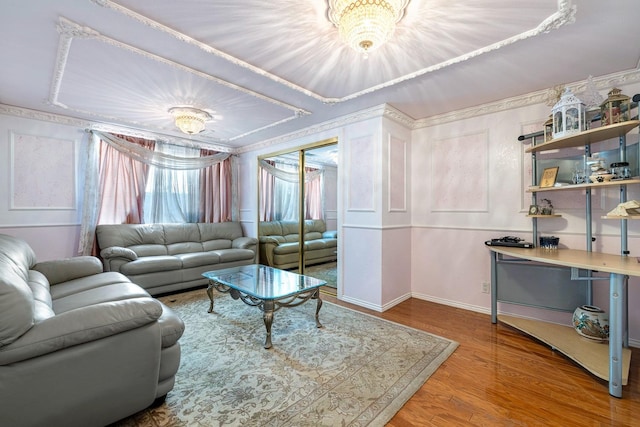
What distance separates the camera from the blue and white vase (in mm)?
2117

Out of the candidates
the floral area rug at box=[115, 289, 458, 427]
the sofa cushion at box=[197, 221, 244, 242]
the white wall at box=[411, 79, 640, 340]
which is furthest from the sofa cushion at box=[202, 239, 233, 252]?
the white wall at box=[411, 79, 640, 340]

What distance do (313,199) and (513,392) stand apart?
3168 mm

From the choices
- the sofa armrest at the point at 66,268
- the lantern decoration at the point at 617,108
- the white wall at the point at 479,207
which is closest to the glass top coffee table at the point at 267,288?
the sofa armrest at the point at 66,268

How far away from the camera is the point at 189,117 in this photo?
10.6 ft

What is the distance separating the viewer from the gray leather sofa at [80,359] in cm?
113

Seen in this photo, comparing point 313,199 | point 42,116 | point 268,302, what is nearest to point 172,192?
point 42,116

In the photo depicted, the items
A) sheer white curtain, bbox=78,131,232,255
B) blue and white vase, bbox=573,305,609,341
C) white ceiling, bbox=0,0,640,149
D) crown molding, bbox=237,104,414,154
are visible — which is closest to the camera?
white ceiling, bbox=0,0,640,149

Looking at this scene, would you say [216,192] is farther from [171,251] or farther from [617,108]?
[617,108]

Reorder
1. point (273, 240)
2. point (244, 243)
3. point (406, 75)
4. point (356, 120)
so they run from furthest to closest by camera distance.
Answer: point (273, 240) → point (244, 243) → point (356, 120) → point (406, 75)

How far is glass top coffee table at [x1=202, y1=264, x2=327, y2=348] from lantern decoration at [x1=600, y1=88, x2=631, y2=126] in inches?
106

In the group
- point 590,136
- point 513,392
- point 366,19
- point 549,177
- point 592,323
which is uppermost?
point 366,19

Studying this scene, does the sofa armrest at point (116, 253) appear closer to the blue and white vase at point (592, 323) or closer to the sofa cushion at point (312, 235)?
the sofa cushion at point (312, 235)

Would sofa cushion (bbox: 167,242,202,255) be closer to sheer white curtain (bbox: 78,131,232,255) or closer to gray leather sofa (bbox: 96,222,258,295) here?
gray leather sofa (bbox: 96,222,258,295)

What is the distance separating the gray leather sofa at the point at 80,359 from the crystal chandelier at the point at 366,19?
6.34ft
